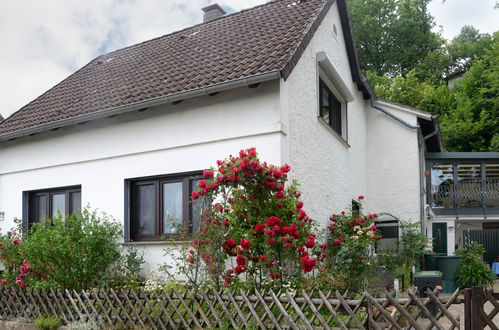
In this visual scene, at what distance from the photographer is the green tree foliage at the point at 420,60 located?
101ft

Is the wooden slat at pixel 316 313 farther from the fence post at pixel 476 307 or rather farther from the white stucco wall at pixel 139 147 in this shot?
the white stucco wall at pixel 139 147

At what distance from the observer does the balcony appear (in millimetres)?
20734

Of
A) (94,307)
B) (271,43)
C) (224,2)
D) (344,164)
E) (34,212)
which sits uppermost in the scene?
(224,2)

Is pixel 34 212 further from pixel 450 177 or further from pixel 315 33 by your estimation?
pixel 450 177

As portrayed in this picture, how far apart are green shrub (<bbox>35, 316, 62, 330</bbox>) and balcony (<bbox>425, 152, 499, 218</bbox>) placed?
1641 cm

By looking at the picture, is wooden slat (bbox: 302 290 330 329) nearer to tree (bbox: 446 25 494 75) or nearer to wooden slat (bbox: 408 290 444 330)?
wooden slat (bbox: 408 290 444 330)

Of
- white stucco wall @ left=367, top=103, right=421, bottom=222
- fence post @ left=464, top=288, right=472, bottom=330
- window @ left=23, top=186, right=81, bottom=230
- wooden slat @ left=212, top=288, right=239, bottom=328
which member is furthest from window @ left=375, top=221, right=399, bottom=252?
fence post @ left=464, top=288, right=472, bottom=330

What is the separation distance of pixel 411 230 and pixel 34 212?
30.5 ft

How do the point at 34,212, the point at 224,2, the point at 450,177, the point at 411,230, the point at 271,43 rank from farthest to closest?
the point at 450,177
the point at 224,2
the point at 411,230
the point at 34,212
the point at 271,43

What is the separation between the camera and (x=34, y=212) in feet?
38.0

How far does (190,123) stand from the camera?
9.07m

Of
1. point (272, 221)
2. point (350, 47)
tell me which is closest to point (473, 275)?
point (350, 47)

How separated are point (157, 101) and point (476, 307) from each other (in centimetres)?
626

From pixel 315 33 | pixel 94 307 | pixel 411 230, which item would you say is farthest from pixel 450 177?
pixel 94 307
